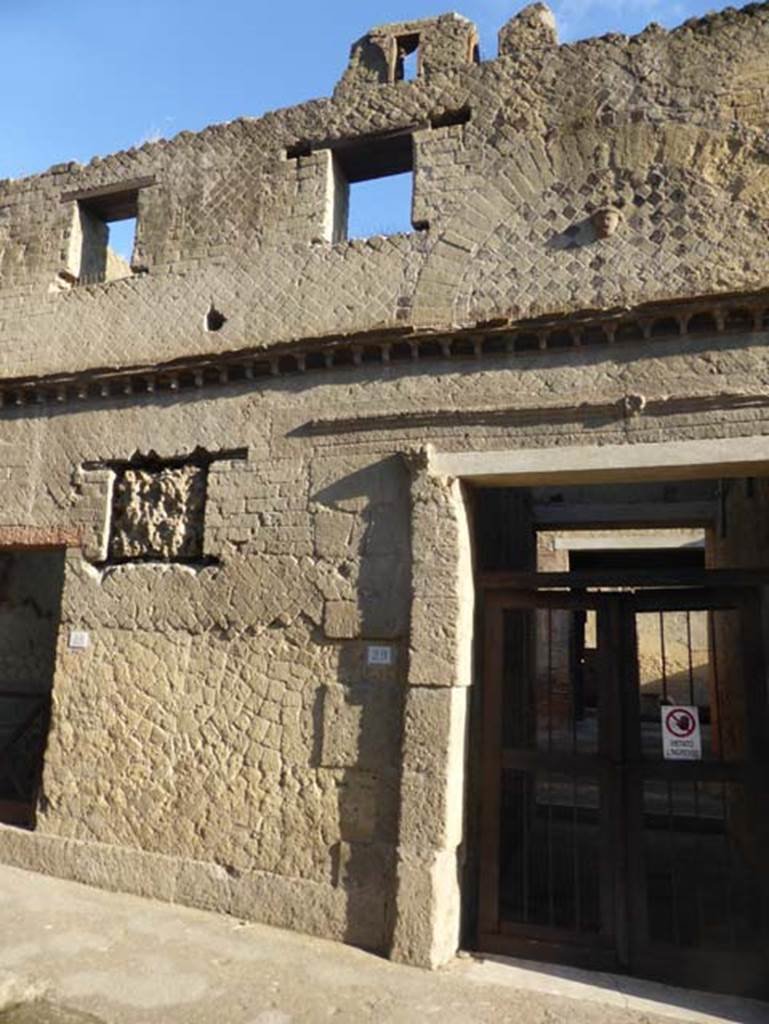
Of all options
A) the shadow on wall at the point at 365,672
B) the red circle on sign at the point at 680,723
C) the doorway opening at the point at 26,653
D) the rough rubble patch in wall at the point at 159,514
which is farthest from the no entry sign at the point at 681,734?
the doorway opening at the point at 26,653

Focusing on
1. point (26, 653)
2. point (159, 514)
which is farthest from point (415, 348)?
point (26, 653)

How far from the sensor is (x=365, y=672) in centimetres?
504

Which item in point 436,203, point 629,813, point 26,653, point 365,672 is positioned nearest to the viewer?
point 629,813

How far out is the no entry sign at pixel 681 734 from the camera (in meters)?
4.83

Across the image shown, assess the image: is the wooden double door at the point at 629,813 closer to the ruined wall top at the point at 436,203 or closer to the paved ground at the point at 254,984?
the paved ground at the point at 254,984

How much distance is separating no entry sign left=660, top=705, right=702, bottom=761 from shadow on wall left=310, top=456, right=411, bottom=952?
175 cm

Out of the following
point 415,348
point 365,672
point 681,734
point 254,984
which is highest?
point 415,348

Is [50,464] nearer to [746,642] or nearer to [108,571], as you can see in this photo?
[108,571]

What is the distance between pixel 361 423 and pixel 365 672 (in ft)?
5.75

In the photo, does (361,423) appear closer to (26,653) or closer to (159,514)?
(159,514)

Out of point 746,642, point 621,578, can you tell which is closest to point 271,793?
point 621,578

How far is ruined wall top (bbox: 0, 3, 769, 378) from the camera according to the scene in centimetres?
514

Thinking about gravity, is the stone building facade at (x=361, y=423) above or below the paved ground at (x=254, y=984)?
above

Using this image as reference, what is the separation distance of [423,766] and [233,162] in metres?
5.21
